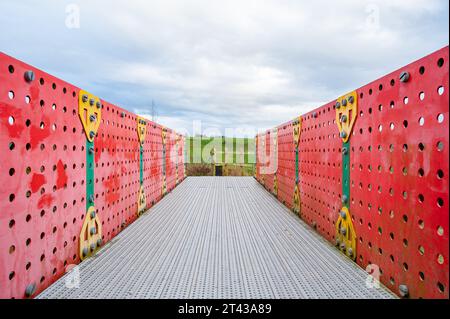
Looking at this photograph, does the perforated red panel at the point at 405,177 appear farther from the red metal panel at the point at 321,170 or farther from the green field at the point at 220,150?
the green field at the point at 220,150

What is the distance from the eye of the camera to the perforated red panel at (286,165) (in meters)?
3.52

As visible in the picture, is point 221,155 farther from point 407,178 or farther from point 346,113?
point 407,178

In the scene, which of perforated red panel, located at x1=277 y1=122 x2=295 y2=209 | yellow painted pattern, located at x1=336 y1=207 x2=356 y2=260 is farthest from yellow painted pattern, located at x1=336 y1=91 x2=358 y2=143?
perforated red panel, located at x1=277 y1=122 x2=295 y2=209

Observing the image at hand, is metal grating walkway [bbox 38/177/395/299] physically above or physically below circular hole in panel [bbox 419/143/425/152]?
below

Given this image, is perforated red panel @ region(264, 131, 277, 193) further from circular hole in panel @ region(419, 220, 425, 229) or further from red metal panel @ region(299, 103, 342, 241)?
circular hole in panel @ region(419, 220, 425, 229)

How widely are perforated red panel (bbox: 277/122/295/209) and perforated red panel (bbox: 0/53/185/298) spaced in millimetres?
2169

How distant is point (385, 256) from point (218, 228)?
1447mm

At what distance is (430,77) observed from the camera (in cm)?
112

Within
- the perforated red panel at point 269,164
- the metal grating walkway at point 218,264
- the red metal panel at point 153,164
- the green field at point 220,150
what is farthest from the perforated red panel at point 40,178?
the green field at point 220,150

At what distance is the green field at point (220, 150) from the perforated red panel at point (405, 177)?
574cm

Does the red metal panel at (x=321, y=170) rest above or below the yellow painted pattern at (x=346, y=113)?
below

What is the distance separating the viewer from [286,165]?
3.84 metres

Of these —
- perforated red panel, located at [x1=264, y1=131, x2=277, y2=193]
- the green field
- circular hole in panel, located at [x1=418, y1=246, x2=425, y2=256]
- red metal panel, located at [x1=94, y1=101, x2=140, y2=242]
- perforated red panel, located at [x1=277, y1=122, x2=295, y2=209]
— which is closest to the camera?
circular hole in panel, located at [x1=418, y1=246, x2=425, y2=256]

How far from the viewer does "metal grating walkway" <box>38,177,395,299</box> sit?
4.67ft
